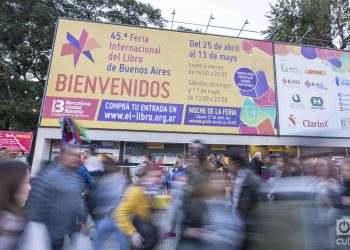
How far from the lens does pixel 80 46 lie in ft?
41.2

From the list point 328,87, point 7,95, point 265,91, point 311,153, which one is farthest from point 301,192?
point 7,95

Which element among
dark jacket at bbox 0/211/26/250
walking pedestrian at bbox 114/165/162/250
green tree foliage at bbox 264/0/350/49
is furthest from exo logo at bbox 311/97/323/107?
dark jacket at bbox 0/211/26/250

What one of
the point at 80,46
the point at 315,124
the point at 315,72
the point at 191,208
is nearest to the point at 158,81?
the point at 80,46

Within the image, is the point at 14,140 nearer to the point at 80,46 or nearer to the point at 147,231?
the point at 80,46

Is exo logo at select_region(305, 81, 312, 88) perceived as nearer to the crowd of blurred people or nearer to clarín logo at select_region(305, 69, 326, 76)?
clarín logo at select_region(305, 69, 326, 76)

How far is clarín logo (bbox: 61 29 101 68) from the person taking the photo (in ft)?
40.7

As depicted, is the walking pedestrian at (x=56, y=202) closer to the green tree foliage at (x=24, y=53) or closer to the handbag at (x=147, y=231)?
the handbag at (x=147, y=231)

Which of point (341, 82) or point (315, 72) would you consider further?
point (341, 82)

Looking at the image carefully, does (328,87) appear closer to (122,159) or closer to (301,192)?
(122,159)

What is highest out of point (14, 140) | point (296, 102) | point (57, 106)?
point (296, 102)

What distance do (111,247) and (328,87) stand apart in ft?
43.2

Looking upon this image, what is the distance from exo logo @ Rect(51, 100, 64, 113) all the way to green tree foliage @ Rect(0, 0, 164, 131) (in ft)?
33.0

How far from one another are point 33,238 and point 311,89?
14.7m

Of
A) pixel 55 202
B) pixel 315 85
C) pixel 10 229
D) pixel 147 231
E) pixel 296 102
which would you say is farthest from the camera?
pixel 315 85
